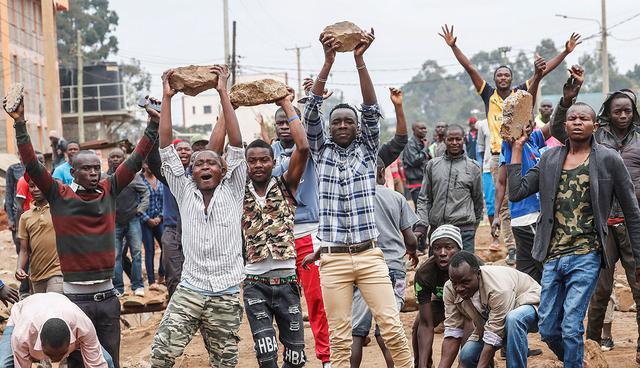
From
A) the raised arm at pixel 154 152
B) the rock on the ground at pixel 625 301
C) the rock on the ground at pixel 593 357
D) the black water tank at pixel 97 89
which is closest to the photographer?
the raised arm at pixel 154 152

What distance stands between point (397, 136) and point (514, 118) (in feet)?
3.01

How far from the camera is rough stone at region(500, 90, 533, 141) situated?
7.47 metres

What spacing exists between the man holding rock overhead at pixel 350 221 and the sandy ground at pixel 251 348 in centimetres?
189

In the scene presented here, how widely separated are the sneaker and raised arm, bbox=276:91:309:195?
342 cm

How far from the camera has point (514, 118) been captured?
750cm

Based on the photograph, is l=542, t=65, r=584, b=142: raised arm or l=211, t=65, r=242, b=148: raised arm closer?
l=211, t=65, r=242, b=148: raised arm

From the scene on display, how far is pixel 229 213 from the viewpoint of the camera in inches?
268

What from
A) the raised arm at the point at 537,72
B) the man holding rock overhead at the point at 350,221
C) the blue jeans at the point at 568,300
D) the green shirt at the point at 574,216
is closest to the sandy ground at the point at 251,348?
the blue jeans at the point at 568,300

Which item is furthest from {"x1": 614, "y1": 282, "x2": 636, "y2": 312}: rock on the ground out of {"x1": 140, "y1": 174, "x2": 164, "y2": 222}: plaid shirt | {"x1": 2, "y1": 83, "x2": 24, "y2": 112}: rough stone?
{"x1": 2, "y1": 83, "x2": 24, "y2": 112}: rough stone

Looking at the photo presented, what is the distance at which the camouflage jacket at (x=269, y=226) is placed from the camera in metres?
7.32

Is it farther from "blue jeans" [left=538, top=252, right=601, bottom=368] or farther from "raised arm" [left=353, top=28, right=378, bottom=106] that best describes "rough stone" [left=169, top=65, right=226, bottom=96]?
"blue jeans" [left=538, top=252, right=601, bottom=368]

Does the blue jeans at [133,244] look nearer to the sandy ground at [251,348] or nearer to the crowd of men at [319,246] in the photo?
the sandy ground at [251,348]

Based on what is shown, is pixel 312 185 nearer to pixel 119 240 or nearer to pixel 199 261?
pixel 199 261

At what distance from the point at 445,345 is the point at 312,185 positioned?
1710 millimetres
